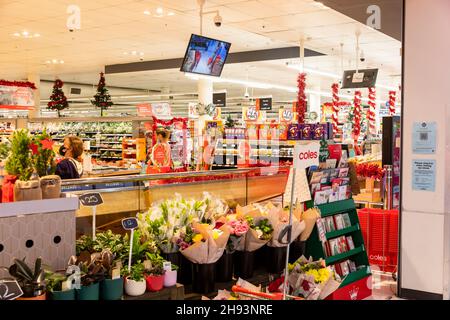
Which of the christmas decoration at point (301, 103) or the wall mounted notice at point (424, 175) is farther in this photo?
the christmas decoration at point (301, 103)

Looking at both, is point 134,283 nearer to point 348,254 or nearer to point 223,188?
point 348,254

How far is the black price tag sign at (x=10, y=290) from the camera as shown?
8.11 feet

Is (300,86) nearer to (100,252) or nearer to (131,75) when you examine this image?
(131,75)

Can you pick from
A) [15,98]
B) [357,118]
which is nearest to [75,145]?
[15,98]

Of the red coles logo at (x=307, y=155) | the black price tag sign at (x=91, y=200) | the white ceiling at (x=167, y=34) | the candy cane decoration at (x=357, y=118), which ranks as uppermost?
the white ceiling at (x=167, y=34)

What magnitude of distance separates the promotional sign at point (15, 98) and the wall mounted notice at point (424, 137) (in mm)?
11929

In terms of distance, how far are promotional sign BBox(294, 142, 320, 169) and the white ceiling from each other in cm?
465

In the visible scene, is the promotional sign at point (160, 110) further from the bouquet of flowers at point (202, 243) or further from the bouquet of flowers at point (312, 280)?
the bouquet of flowers at point (202, 243)

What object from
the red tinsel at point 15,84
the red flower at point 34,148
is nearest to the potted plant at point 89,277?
the red flower at point 34,148

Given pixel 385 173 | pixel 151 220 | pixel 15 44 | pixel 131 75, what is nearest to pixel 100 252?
pixel 151 220

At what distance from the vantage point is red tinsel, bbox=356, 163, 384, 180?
734 cm

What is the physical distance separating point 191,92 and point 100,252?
21.3 metres

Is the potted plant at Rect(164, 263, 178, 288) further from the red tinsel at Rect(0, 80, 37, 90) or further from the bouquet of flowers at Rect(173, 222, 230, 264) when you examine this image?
the red tinsel at Rect(0, 80, 37, 90)

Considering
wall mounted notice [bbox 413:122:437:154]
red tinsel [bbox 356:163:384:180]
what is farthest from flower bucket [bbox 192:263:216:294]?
red tinsel [bbox 356:163:384:180]
